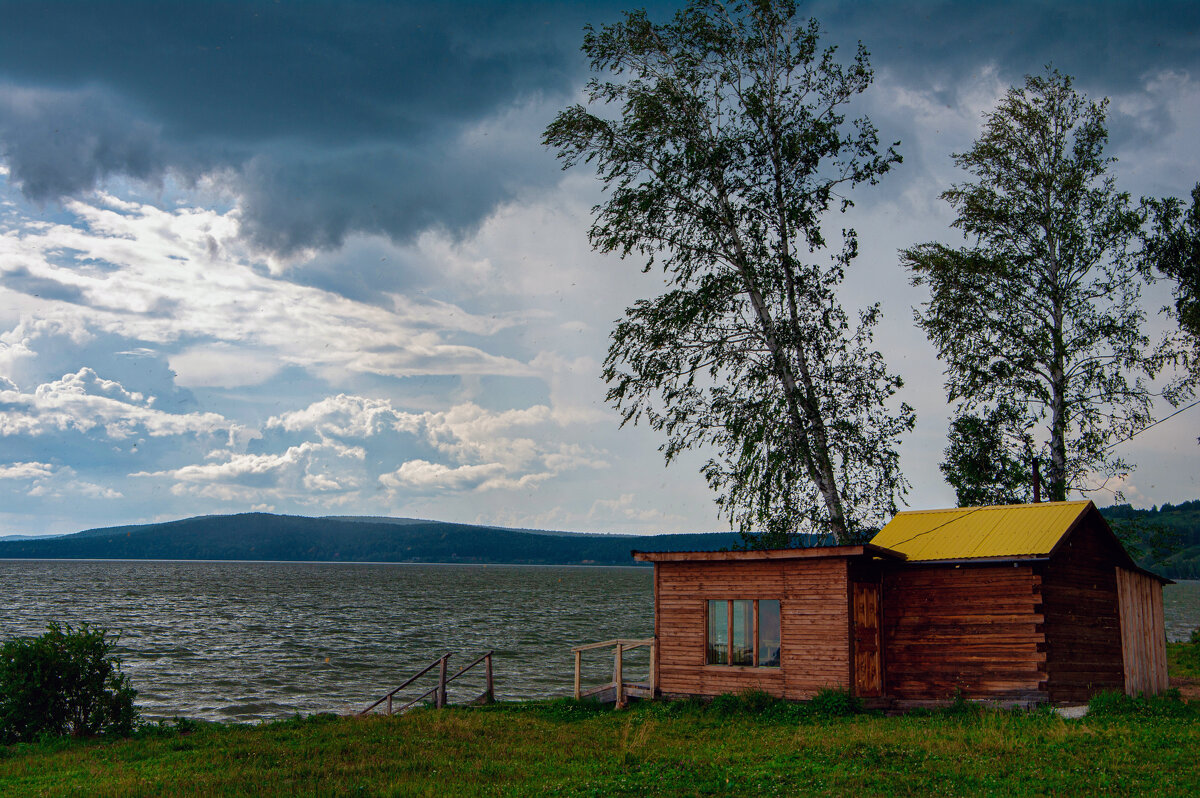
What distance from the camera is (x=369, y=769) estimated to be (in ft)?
52.5

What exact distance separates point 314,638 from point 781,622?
53.7 metres

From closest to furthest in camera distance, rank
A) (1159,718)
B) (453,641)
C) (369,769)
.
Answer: (369,769) → (1159,718) → (453,641)

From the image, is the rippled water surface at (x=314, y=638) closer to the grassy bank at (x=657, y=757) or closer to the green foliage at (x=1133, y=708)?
the grassy bank at (x=657, y=757)

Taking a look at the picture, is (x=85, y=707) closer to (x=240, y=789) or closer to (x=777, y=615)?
(x=240, y=789)

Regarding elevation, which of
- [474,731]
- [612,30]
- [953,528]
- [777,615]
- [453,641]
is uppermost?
[612,30]

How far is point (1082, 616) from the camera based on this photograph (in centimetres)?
2205

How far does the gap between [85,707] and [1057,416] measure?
96.9 ft

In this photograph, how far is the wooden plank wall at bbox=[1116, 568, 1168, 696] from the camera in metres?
23.5

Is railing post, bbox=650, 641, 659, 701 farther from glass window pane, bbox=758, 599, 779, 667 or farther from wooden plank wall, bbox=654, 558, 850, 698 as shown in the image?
glass window pane, bbox=758, 599, 779, 667

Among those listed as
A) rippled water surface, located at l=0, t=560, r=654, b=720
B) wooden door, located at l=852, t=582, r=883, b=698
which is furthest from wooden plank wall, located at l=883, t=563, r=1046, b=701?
rippled water surface, located at l=0, t=560, r=654, b=720

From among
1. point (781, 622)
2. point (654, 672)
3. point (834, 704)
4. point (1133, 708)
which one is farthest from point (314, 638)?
point (1133, 708)

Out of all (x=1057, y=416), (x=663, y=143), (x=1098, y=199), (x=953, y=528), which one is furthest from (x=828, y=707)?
(x=1098, y=199)

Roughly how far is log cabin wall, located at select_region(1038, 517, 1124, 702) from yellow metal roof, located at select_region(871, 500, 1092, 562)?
465 millimetres

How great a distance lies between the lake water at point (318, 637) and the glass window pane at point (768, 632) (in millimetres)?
17965
